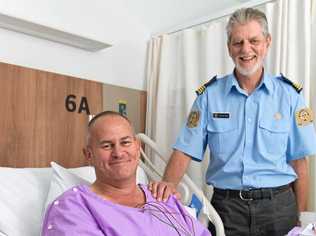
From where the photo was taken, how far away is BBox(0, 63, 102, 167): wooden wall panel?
1.82 metres

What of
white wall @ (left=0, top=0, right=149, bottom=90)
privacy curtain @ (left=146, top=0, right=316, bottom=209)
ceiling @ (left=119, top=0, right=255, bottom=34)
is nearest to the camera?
privacy curtain @ (left=146, top=0, right=316, bottom=209)

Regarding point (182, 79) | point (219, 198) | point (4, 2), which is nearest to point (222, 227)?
point (219, 198)

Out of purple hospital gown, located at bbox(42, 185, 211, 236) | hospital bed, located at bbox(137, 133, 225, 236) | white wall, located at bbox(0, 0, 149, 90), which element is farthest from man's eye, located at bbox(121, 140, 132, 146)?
white wall, located at bbox(0, 0, 149, 90)

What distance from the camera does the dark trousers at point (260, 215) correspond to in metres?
1.46

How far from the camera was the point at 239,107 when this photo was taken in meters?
1.58

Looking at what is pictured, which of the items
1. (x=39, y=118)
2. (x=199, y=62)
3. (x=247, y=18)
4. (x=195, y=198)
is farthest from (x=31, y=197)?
(x=199, y=62)

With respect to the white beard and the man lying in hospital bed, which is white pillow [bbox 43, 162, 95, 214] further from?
the white beard

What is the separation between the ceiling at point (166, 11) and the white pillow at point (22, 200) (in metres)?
1.51

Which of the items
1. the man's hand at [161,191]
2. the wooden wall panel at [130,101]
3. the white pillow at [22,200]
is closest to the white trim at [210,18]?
the wooden wall panel at [130,101]

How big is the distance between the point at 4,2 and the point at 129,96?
936 mm

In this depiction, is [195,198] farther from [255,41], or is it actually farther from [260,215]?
[255,41]

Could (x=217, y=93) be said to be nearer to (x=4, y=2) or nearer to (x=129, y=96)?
(x=129, y=96)

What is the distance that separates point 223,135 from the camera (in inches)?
62.1

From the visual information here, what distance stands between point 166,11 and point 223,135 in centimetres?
151
